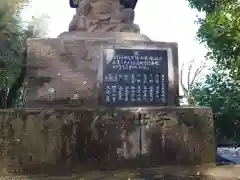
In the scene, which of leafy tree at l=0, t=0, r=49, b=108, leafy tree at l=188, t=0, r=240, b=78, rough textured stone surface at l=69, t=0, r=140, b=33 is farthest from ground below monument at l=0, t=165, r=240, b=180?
leafy tree at l=0, t=0, r=49, b=108

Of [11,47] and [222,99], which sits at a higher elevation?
[11,47]

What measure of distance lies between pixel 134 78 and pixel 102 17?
98cm

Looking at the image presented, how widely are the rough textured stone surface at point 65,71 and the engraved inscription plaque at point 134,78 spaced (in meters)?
0.09

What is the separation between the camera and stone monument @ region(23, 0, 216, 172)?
324cm

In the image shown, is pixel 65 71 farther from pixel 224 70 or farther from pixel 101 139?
Result: pixel 224 70

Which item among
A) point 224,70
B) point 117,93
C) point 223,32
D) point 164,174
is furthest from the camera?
point 224,70

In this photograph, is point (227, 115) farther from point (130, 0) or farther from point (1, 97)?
point (1, 97)

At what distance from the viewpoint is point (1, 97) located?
1284 centimetres

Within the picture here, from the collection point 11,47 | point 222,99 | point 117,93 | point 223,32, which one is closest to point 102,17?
point 117,93

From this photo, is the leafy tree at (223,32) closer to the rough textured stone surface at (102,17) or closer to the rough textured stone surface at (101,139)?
the rough textured stone surface at (102,17)

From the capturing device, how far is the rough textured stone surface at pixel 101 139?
9.97 ft

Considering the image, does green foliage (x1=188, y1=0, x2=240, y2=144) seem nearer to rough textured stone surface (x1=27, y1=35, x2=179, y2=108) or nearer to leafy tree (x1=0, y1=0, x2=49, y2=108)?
rough textured stone surface (x1=27, y1=35, x2=179, y2=108)

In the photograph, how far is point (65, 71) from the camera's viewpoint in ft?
11.9

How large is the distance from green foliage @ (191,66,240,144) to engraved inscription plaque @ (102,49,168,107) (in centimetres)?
421
